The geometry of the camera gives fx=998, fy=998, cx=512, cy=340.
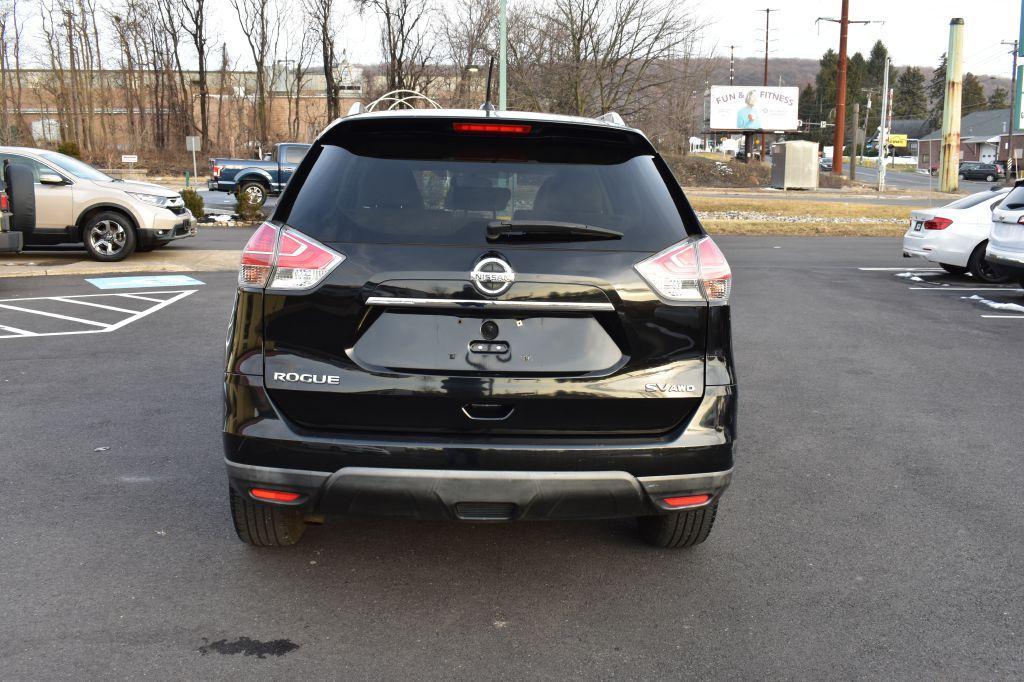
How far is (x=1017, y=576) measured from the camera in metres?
4.06

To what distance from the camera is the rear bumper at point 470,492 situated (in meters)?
3.37

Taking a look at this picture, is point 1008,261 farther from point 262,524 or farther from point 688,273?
point 262,524

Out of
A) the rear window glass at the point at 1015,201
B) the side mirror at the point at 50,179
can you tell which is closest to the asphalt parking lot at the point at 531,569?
the rear window glass at the point at 1015,201

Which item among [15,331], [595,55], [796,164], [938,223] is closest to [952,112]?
[796,164]

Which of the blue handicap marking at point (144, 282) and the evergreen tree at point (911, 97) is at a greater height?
the evergreen tree at point (911, 97)

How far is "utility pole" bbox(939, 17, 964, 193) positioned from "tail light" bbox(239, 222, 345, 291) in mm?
50658

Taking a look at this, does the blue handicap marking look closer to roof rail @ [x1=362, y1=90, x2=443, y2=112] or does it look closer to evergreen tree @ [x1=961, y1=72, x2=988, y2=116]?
roof rail @ [x1=362, y1=90, x2=443, y2=112]

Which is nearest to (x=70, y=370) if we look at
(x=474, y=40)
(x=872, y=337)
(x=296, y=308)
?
(x=296, y=308)

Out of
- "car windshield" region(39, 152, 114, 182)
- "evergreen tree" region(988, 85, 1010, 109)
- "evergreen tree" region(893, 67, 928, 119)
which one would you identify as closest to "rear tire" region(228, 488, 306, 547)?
"car windshield" region(39, 152, 114, 182)

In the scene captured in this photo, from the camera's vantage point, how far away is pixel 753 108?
76750mm

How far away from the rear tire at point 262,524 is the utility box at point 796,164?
177ft

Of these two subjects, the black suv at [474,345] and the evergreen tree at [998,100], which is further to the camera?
the evergreen tree at [998,100]

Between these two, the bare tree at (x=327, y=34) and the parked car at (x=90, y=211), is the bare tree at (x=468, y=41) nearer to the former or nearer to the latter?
the bare tree at (x=327, y=34)

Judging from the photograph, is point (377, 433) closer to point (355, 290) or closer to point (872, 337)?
point (355, 290)
